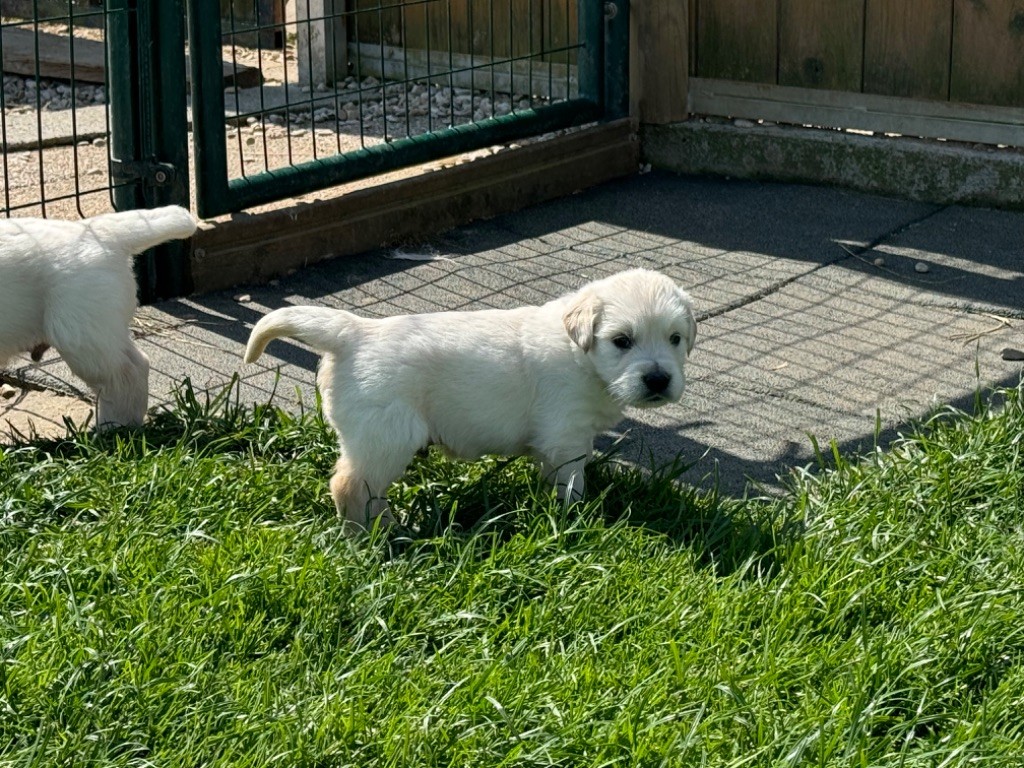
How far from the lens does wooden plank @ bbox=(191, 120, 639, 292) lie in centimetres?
646

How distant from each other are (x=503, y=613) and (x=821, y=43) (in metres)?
5.01

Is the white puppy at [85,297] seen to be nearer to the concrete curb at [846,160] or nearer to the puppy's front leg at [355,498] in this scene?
the puppy's front leg at [355,498]

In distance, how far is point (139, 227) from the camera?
4.83 metres

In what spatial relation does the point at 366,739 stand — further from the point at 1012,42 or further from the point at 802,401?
the point at 1012,42

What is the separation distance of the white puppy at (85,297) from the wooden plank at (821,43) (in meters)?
4.15

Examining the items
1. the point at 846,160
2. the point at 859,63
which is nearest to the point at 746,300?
the point at 846,160

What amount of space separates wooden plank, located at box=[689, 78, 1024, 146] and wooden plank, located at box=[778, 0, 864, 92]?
7cm

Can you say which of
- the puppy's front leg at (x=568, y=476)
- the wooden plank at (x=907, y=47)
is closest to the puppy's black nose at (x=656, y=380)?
the puppy's front leg at (x=568, y=476)

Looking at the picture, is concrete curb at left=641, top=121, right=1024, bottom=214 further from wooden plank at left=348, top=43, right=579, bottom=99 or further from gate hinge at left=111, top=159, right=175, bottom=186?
gate hinge at left=111, top=159, right=175, bottom=186

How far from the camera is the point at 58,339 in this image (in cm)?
471

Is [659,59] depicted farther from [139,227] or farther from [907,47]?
[139,227]

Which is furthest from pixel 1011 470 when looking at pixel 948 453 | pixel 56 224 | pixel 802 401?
pixel 56 224

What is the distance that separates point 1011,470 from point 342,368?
6.32 ft

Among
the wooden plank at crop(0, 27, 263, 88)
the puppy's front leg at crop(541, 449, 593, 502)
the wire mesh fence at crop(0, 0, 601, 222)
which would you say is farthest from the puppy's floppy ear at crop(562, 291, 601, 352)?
the wooden plank at crop(0, 27, 263, 88)
